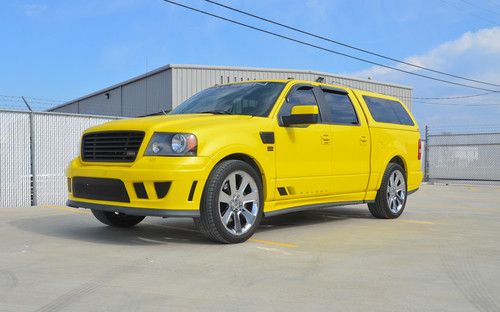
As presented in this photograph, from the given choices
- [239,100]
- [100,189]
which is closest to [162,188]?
[100,189]

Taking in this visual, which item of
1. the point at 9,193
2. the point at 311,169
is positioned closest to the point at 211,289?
the point at 311,169

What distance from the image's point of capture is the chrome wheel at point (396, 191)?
26.7ft

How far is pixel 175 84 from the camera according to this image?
2162 cm

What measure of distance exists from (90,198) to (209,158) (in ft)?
4.77

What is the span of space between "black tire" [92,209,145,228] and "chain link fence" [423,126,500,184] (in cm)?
1541

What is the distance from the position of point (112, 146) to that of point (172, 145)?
778mm

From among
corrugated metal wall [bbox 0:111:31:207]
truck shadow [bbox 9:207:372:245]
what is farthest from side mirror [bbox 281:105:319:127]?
corrugated metal wall [bbox 0:111:31:207]

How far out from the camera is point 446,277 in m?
4.38

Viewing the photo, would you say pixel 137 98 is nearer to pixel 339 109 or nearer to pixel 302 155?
pixel 339 109

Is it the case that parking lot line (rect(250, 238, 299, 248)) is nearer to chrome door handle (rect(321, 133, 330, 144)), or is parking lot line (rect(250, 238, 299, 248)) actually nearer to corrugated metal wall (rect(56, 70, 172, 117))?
chrome door handle (rect(321, 133, 330, 144))

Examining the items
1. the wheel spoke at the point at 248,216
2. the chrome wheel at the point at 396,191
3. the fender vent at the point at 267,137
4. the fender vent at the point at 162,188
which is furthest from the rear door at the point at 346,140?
the fender vent at the point at 162,188

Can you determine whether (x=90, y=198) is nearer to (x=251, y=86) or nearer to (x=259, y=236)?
(x=259, y=236)

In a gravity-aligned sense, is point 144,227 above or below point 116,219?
below

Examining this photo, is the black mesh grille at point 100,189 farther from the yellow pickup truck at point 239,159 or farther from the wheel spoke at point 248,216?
the wheel spoke at point 248,216
